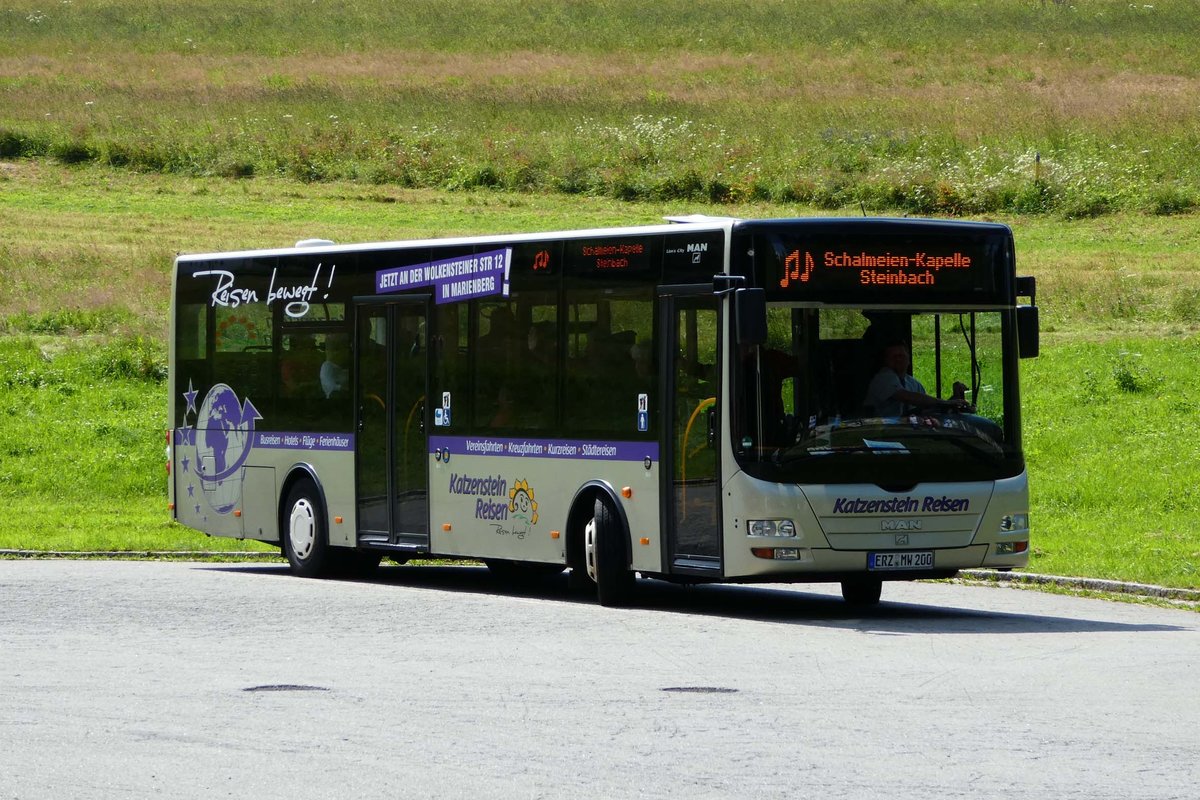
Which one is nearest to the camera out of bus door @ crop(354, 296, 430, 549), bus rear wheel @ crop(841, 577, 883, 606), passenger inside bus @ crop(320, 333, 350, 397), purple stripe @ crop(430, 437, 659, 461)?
purple stripe @ crop(430, 437, 659, 461)

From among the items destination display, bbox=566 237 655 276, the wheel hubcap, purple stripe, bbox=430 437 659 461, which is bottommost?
the wheel hubcap

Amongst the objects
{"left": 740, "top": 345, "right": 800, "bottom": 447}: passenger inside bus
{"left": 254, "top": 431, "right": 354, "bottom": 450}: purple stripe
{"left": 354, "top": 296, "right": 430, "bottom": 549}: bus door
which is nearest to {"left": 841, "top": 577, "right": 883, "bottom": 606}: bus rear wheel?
{"left": 740, "top": 345, "right": 800, "bottom": 447}: passenger inside bus

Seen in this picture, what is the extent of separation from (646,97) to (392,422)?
43.3 metres

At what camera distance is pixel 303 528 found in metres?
21.2

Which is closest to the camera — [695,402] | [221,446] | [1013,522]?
[695,402]

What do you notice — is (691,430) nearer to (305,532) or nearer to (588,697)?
(588,697)

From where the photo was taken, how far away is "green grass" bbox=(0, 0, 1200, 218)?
1967 inches

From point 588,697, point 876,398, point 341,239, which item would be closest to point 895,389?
point 876,398

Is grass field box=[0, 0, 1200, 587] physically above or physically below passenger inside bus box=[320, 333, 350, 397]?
above

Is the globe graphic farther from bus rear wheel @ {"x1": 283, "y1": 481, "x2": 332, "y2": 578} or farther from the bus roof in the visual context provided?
the bus roof

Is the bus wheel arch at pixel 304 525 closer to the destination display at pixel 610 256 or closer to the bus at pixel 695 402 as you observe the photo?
the bus at pixel 695 402

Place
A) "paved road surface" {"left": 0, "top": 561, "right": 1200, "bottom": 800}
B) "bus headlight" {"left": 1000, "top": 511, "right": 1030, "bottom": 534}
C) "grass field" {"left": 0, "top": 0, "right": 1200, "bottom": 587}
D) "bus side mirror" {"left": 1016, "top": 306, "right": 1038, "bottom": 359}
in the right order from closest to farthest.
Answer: "paved road surface" {"left": 0, "top": 561, "right": 1200, "bottom": 800} < "bus headlight" {"left": 1000, "top": 511, "right": 1030, "bottom": 534} < "bus side mirror" {"left": 1016, "top": 306, "right": 1038, "bottom": 359} < "grass field" {"left": 0, "top": 0, "right": 1200, "bottom": 587}

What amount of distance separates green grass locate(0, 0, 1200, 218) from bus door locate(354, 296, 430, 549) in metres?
28.0

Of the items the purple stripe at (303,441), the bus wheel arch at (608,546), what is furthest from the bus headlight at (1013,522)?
the purple stripe at (303,441)
